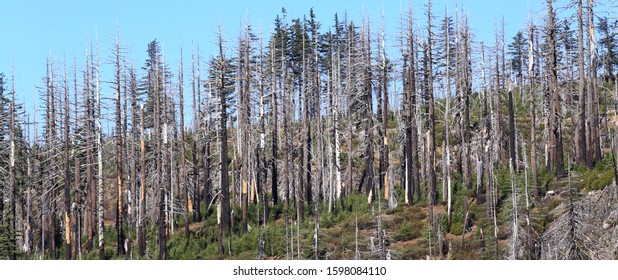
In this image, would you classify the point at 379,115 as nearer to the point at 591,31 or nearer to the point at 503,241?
the point at 591,31

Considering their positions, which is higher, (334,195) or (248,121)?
(248,121)

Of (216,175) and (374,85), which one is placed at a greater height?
(374,85)

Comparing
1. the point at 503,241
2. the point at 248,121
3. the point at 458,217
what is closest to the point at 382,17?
the point at 248,121

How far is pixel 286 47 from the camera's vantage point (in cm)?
5938

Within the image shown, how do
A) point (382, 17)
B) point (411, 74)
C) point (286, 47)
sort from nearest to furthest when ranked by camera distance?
point (411, 74)
point (382, 17)
point (286, 47)

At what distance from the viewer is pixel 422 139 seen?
157 ft

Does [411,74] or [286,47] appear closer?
[411,74]

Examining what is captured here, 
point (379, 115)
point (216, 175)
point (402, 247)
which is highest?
point (379, 115)

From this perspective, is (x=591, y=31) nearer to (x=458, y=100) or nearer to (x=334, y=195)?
(x=458, y=100)

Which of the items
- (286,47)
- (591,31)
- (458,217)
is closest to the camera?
(458,217)

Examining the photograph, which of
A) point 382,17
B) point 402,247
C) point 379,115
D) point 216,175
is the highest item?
point 382,17

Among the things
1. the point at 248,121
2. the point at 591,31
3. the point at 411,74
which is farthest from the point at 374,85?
the point at 591,31

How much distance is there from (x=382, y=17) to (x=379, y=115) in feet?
23.3

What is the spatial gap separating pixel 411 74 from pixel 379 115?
26.2 feet
